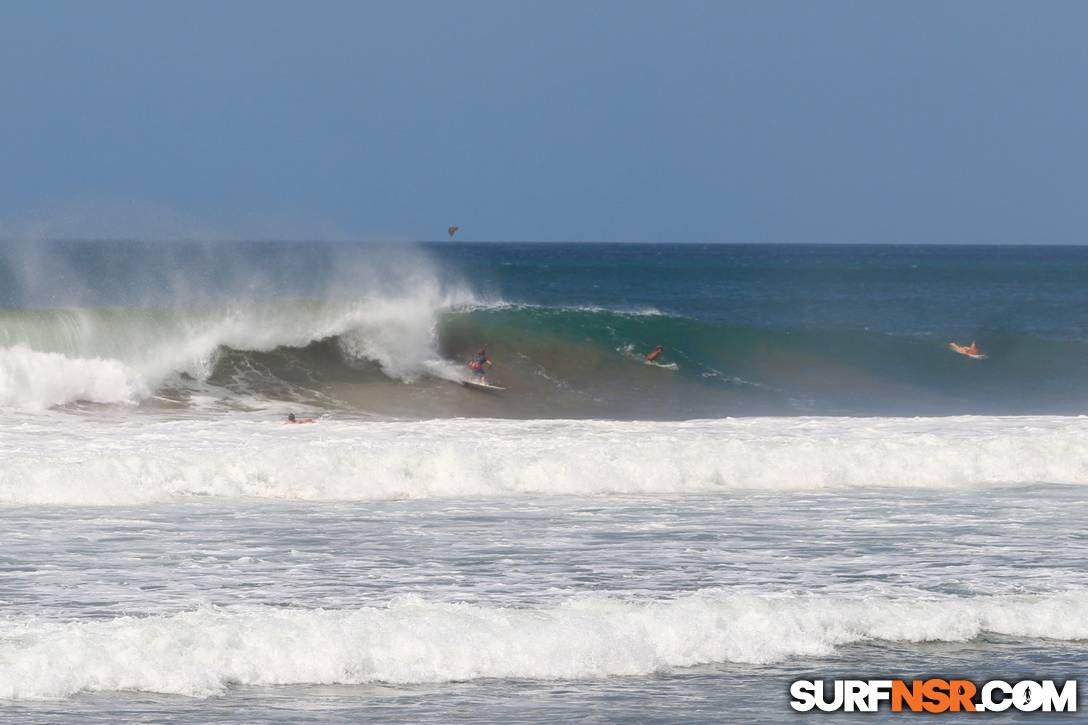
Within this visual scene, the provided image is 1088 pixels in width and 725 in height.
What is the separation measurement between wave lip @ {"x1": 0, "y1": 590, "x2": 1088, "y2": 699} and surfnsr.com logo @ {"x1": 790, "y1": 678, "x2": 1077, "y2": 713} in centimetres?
63

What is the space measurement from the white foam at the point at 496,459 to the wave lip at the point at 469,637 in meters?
4.75

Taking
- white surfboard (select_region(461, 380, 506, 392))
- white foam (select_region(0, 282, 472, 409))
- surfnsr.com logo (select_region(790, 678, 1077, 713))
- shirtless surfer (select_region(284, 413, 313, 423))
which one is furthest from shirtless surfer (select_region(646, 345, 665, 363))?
surfnsr.com logo (select_region(790, 678, 1077, 713))

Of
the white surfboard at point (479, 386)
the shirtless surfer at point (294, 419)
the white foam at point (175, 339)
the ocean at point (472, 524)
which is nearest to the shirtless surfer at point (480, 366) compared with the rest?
the white surfboard at point (479, 386)

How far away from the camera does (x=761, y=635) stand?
8.01 m

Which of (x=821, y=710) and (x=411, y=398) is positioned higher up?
(x=411, y=398)

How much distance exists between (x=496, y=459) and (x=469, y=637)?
6.02 metres

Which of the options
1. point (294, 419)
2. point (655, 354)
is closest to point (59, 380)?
point (294, 419)

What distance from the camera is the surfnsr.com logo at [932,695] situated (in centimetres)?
699

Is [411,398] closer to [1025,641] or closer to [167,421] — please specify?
[167,421]

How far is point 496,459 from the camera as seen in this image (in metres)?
13.7

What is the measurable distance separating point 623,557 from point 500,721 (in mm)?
3343

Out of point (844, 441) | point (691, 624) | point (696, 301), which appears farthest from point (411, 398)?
point (696, 301)

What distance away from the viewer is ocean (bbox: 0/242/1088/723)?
7.37m

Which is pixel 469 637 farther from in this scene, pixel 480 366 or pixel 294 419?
pixel 480 366
